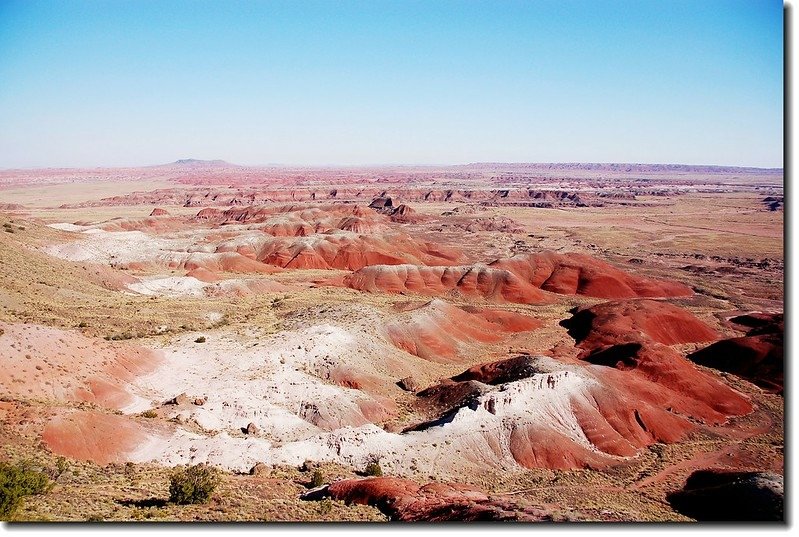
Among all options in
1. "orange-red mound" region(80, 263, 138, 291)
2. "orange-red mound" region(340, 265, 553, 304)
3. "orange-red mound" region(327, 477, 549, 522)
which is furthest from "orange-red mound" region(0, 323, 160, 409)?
"orange-red mound" region(340, 265, 553, 304)

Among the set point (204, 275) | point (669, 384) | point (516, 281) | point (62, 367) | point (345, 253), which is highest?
point (62, 367)

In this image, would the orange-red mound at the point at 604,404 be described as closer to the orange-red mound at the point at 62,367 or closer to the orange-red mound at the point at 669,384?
the orange-red mound at the point at 669,384

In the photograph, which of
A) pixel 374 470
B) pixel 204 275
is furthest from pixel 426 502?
pixel 204 275

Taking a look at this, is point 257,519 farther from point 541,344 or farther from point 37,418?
point 541,344

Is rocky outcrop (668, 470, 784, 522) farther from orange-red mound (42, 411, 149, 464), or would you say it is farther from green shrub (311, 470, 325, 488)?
orange-red mound (42, 411, 149, 464)

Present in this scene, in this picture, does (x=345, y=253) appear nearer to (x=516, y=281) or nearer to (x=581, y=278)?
(x=516, y=281)
